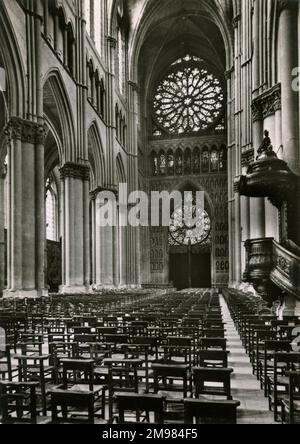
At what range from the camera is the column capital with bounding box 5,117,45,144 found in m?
22.3

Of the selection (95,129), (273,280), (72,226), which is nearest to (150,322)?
(273,280)

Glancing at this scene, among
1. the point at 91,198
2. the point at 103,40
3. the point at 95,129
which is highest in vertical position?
the point at 103,40

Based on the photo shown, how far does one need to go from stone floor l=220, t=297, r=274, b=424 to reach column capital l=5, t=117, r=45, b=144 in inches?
587

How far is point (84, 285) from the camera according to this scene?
3127cm

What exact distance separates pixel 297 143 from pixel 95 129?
2136 centimetres

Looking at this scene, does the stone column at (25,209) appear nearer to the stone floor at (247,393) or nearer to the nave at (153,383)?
the nave at (153,383)

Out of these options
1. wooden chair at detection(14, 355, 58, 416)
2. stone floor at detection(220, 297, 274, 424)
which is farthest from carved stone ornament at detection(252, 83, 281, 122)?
wooden chair at detection(14, 355, 58, 416)

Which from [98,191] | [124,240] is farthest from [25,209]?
[124,240]

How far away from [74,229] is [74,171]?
11.5ft

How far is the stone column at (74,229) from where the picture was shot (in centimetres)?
3064

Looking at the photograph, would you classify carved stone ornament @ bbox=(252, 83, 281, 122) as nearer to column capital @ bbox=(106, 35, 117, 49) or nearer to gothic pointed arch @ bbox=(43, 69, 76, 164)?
gothic pointed arch @ bbox=(43, 69, 76, 164)

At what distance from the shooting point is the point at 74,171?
30891 mm
